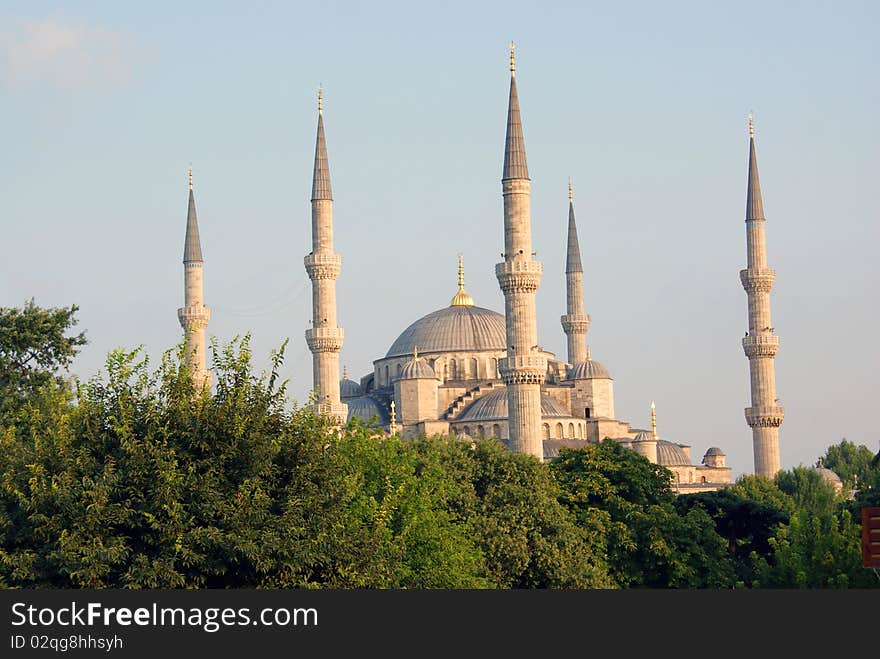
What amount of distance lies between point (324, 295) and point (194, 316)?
26.2 ft

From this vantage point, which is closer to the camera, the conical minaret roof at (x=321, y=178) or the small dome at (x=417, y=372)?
the conical minaret roof at (x=321, y=178)

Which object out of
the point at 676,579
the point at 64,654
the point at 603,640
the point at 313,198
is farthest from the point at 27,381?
the point at 313,198

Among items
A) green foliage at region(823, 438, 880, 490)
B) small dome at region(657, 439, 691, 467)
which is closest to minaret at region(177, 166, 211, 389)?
small dome at region(657, 439, 691, 467)

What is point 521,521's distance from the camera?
43312 millimetres

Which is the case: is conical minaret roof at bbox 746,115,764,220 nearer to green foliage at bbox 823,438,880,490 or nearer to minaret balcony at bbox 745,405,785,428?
minaret balcony at bbox 745,405,785,428

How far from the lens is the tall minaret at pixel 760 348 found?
76.8m

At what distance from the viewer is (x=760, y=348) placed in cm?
7706

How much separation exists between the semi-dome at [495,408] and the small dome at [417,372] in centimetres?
278

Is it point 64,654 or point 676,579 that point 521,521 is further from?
point 64,654

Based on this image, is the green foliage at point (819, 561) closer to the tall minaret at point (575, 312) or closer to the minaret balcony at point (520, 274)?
the minaret balcony at point (520, 274)

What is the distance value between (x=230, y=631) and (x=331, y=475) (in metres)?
6.99

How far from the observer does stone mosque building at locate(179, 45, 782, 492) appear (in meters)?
65.6

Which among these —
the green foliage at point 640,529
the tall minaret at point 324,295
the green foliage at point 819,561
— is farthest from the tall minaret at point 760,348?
the green foliage at point 819,561

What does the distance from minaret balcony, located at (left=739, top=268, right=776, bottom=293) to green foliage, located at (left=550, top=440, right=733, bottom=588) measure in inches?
1046
